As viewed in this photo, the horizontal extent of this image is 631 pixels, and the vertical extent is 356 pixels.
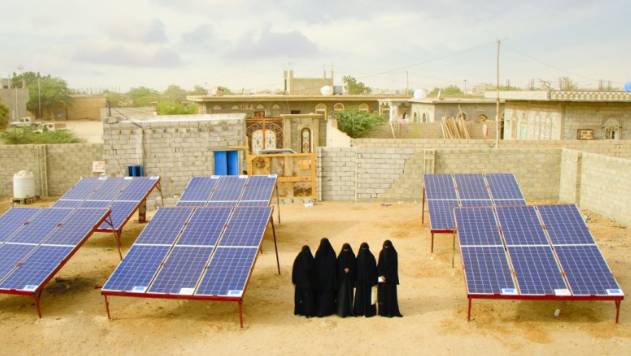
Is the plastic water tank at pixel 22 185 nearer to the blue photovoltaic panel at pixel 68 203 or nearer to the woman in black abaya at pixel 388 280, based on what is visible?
the blue photovoltaic panel at pixel 68 203

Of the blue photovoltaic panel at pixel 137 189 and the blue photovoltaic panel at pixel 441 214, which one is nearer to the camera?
the blue photovoltaic panel at pixel 441 214

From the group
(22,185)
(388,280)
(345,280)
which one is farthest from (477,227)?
(22,185)

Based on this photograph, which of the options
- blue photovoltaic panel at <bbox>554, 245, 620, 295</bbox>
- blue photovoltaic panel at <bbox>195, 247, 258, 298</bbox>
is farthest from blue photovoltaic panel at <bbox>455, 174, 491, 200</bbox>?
blue photovoltaic panel at <bbox>195, 247, 258, 298</bbox>

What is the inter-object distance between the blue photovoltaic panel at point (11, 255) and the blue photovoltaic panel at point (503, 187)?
412 inches

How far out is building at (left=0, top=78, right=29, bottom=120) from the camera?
58.5 m

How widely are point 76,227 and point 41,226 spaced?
71 centimetres

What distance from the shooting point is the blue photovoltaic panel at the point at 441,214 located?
13488 millimetres

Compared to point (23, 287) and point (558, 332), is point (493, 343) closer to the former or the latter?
point (558, 332)

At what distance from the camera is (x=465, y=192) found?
14891 millimetres

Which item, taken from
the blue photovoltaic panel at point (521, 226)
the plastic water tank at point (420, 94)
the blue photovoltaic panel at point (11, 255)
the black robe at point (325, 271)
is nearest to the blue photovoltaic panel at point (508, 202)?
the blue photovoltaic panel at point (521, 226)

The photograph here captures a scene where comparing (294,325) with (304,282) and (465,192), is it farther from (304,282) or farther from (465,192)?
(465,192)

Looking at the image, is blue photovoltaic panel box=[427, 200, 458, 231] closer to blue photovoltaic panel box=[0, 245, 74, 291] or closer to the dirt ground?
the dirt ground

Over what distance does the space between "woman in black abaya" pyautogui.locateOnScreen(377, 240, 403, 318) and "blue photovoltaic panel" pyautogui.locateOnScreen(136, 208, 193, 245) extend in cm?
388

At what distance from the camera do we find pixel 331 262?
9742 mm
